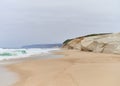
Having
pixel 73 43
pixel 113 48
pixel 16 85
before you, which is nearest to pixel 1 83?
pixel 16 85

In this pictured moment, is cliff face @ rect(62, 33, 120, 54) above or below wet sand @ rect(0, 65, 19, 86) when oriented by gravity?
below

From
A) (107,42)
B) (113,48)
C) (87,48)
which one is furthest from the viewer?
(87,48)

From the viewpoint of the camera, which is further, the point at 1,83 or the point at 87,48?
the point at 87,48

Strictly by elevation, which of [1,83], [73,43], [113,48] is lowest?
[73,43]

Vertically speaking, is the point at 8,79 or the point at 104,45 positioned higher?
the point at 8,79

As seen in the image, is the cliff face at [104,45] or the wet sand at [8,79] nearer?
the wet sand at [8,79]

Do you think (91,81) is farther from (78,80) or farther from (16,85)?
(16,85)

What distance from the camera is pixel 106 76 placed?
247 inches

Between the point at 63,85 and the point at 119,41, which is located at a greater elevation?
the point at 63,85

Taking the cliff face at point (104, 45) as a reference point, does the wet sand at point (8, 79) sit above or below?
above

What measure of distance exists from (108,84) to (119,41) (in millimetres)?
17838

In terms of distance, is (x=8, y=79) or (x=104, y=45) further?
(x=104, y=45)

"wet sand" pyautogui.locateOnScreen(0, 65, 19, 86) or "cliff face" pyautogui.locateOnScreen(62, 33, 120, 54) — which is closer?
"wet sand" pyautogui.locateOnScreen(0, 65, 19, 86)

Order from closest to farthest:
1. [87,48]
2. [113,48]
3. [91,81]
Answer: [91,81], [113,48], [87,48]
